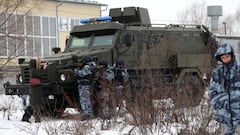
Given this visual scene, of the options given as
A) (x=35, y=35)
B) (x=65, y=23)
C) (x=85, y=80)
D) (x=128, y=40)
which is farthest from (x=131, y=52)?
(x=65, y=23)

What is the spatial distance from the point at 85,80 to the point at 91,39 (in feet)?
6.74

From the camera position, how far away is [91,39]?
38.2 feet

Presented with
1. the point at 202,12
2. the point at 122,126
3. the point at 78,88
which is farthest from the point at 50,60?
the point at 202,12

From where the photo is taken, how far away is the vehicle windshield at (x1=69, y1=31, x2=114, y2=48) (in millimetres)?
11320

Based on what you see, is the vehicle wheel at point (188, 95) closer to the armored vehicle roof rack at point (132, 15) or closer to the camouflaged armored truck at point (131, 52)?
the camouflaged armored truck at point (131, 52)

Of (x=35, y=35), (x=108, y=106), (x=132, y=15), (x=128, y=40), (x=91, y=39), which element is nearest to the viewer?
(x=108, y=106)

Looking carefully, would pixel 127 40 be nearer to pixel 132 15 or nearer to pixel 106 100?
pixel 132 15

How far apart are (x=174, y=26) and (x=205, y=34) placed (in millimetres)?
973

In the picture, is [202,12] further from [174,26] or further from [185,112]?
[185,112]

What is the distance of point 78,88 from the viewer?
10.0 meters

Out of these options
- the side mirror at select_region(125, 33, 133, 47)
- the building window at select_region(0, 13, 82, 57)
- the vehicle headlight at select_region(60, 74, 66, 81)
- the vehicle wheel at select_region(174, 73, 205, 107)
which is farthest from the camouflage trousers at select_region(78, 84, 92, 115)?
the building window at select_region(0, 13, 82, 57)

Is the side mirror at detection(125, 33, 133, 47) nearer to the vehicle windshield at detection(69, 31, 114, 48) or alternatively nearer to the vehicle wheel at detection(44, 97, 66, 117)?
the vehicle windshield at detection(69, 31, 114, 48)

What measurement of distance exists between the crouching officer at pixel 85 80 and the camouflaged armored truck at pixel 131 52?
20cm

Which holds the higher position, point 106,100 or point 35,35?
Answer: point 35,35
